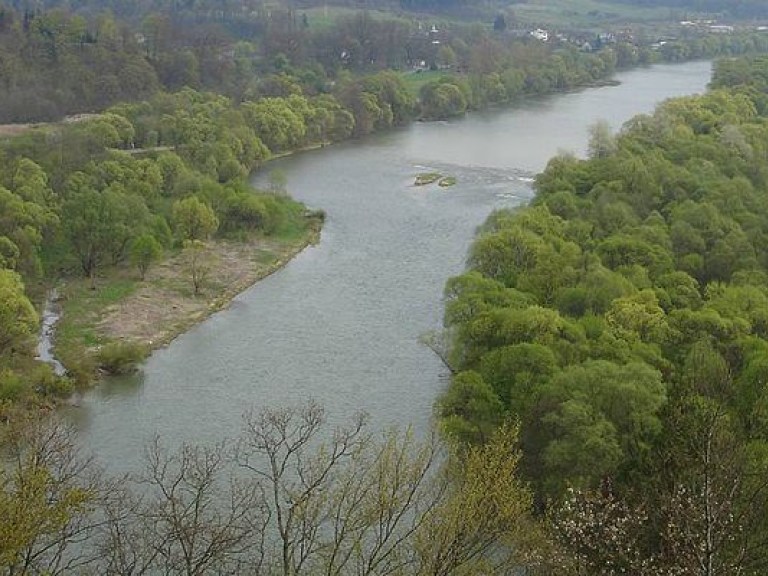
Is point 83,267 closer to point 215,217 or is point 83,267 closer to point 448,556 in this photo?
point 215,217

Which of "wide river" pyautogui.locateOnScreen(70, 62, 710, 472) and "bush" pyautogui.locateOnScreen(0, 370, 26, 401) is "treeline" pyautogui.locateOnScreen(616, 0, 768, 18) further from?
"bush" pyautogui.locateOnScreen(0, 370, 26, 401)

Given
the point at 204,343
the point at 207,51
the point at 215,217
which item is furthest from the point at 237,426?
the point at 207,51

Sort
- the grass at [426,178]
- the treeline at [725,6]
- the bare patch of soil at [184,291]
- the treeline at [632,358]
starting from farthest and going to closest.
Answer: the treeline at [725,6] → the grass at [426,178] → the bare patch of soil at [184,291] → the treeline at [632,358]

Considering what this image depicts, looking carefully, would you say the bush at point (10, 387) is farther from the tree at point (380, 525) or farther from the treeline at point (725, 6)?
the treeline at point (725, 6)

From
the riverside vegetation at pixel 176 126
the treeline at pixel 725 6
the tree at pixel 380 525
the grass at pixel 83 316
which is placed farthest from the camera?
the treeline at pixel 725 6

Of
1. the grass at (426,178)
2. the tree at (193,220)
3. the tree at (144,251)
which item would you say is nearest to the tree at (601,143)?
the grass at (426,178)

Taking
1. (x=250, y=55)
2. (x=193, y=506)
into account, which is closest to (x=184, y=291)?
(x=193, y=506)
